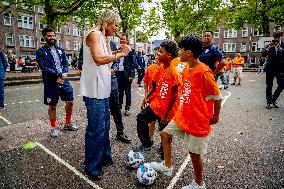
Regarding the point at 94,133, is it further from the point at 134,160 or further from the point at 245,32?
the point at 245,32

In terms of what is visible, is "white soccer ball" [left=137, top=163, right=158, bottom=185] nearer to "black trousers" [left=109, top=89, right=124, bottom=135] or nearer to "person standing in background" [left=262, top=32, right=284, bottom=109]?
"black trousers" [left=109, top=89, right=124, bottom=135]

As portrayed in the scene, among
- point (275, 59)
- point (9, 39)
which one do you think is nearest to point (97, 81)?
point (275, 59)

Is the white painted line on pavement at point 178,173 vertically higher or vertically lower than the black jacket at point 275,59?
lower

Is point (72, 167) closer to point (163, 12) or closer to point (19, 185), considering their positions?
point (19, 185)

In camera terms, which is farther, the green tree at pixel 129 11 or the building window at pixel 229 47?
the building window at pixel 229 47

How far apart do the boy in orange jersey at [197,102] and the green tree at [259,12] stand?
35928 millimetres

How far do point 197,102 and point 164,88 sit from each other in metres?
0.91

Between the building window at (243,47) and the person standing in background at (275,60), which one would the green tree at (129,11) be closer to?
the person standing in background at (275,60)

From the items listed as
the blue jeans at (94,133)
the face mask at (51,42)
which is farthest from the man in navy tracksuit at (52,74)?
the blue jeans at (94,133)

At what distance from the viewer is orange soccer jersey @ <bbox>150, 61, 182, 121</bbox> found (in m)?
3.59

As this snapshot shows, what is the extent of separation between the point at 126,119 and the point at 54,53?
8.76 feet

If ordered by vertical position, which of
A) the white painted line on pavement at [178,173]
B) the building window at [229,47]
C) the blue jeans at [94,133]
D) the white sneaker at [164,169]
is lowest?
the white painted line on pavement at [178,173]

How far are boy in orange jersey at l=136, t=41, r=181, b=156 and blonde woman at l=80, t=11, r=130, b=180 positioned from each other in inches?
25.1

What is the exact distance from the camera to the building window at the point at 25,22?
143 ft
